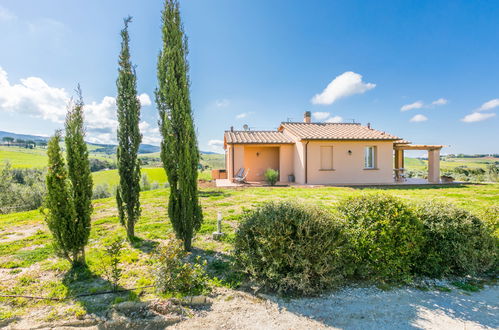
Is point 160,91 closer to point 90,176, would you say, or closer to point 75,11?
point 90,176

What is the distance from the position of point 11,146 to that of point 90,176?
73.7 meters

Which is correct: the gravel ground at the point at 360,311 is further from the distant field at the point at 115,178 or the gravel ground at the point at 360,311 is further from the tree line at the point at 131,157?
the distant field at the point at 115,178


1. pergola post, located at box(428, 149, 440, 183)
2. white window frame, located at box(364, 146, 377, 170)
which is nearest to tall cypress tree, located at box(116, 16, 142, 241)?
white window frame, located at box(364, 146, 377, 170)

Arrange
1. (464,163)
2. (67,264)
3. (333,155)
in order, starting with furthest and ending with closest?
1. (464,163)
2. (333,155)
3. (67,264)

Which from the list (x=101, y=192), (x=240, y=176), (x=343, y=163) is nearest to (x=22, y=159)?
(x=101, y=192)

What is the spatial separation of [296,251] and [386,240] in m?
1.35

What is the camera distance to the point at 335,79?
55.5 feet

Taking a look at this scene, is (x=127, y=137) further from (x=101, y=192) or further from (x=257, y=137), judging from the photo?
(x=101, y=192)

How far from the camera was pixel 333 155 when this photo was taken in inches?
590

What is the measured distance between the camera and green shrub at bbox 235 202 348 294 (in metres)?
2.94

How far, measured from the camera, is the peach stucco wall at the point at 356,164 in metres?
15.0

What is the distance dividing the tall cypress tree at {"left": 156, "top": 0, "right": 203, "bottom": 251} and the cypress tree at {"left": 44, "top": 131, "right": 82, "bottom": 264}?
1.56m

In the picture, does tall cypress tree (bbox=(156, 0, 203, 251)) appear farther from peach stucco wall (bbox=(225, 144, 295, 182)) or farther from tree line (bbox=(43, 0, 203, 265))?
peach stucco wall (bbox=(225, 144, 295, 182))

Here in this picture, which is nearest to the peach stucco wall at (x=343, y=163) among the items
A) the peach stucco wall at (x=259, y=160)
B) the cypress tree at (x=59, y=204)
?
the peach stucco wall at (x=259, y=160)
